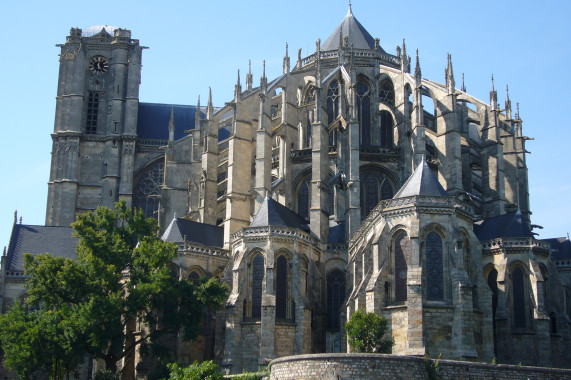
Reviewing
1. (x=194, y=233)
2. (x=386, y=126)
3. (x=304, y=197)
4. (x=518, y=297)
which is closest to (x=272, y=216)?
(x=194, y=233)

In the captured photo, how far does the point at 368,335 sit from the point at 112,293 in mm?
11763

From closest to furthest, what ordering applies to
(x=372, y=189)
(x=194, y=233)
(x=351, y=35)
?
1. (x=194, y=233)
2. (x=372, y=189)
3. (x=351, y=35)

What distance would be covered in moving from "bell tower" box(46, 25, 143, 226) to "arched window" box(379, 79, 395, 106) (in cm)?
1890

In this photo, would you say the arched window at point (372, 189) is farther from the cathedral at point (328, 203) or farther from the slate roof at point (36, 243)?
the slate roof at point (36, 243)

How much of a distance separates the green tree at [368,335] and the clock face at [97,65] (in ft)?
123

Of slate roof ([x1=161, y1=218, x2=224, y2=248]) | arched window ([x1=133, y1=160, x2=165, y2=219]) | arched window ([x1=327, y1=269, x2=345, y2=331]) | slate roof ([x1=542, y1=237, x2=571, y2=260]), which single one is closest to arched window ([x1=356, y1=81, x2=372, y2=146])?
arched window ([x1=327, y1=269, x2=345, y2=331])

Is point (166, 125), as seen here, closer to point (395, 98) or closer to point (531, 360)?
point (395, 98)

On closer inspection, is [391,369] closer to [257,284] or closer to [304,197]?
[257,284]

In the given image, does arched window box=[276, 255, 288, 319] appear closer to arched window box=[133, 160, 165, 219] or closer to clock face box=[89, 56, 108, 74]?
arched window box=[133, 160, 165, 219]

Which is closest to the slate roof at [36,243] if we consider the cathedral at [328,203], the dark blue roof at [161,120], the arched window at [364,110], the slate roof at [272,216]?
the cathedral at [328,203]

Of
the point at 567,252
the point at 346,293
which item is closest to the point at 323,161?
the point at 346,293

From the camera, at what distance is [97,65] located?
6581 centimetres

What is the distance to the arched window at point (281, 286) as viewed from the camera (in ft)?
134

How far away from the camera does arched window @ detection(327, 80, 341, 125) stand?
5481 centimetres
